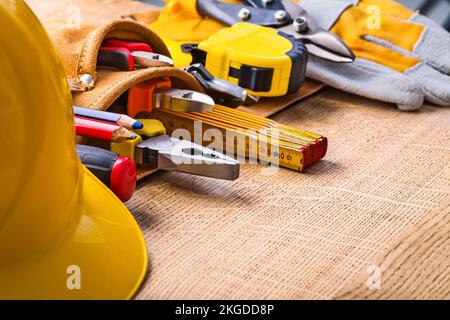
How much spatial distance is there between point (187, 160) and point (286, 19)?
0.45m

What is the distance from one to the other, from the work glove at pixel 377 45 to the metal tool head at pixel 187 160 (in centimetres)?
37

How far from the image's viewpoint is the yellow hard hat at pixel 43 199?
556 mm

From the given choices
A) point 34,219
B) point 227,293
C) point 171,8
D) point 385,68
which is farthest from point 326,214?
point 171,8

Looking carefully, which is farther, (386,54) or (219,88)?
(386,54)

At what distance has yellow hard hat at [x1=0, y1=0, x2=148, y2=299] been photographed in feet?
1.82

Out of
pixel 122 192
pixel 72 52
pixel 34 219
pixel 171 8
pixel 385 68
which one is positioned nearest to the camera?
pixel 34 219

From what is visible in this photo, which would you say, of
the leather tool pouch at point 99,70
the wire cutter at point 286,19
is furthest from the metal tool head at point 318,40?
the leather tool pouch at point 99,70

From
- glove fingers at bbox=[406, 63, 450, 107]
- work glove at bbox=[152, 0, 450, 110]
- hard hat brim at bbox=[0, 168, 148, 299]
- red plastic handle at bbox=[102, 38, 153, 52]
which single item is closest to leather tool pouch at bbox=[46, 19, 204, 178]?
red plastic handle at bbox=[102, 38, 153, 52]

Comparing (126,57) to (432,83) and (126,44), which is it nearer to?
(126,44)

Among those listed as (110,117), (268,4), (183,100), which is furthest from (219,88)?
(268,4)

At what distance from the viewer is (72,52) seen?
882 mm

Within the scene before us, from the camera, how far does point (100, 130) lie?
76 cm

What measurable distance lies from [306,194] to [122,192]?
7.9 inches
